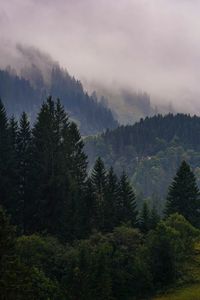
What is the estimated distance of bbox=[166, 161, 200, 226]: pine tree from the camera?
8764 centimetres

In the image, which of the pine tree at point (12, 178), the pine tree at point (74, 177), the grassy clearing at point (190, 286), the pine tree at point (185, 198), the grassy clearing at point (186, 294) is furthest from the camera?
the pine tree at point (185, 198)

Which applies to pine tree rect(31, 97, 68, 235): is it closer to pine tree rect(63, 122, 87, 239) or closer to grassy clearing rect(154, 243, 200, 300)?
pine tree rect(63, 122, 87, 239)

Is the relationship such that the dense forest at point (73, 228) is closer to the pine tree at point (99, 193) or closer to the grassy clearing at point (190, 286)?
the pine tree at point (99, 193)

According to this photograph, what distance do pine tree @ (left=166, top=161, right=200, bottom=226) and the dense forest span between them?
0.16m

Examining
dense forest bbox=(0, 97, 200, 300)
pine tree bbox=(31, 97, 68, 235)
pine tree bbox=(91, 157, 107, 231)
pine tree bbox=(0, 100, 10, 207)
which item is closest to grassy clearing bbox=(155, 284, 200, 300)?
dense forest bbox=(0, 97, 200, 300)

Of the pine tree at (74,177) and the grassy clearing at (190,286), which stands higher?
the pine tree at (74,177)

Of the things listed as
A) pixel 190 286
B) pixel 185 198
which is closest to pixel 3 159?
pixel 185 198

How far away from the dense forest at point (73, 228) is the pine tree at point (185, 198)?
160 mm

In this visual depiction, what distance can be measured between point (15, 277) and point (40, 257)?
61.2 ft

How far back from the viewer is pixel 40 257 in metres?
58.5

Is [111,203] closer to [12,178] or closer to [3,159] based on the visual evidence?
[12,178]

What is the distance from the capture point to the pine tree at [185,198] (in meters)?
87.6

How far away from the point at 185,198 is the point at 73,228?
22801 mm

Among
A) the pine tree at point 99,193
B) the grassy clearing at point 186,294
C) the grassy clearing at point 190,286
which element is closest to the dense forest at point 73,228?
the pine tree at point 99,193
